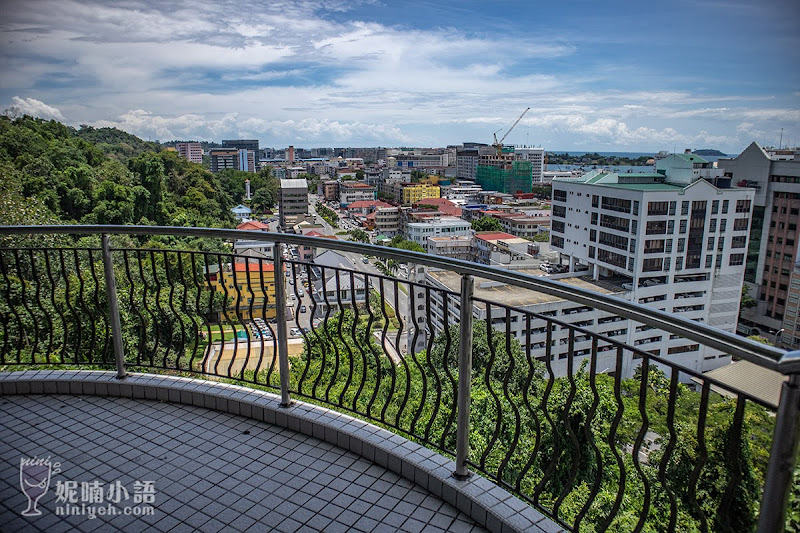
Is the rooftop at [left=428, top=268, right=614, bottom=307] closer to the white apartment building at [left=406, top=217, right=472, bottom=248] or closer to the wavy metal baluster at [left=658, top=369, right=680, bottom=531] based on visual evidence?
the wavy metal baluster at [left=658, top=369, right=680, bottom=531]

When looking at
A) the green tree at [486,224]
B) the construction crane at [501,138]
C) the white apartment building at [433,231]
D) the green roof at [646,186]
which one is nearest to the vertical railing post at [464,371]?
the green roof at [646,186]

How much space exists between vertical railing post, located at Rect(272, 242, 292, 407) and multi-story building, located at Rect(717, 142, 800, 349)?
47359mm

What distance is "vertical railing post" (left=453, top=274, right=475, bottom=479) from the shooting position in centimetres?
197

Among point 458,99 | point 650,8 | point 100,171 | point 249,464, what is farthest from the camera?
point 458,99

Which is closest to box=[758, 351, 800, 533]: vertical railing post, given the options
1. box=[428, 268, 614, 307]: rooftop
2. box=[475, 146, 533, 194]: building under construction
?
box=[428, 268, 614, 307]: rooftop

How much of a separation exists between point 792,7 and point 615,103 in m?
43.3

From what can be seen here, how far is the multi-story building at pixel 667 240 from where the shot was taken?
32.0m

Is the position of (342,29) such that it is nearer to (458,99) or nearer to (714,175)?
(714,175)

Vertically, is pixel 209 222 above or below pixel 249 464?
below

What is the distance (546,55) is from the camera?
9506 centimetres

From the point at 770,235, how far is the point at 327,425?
5005 centimetres

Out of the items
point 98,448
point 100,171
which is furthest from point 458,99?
point 98,448

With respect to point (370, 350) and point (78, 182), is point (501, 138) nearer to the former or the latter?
point (78, 182)

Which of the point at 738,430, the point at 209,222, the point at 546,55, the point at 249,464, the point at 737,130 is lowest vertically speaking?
the point at 209,222
